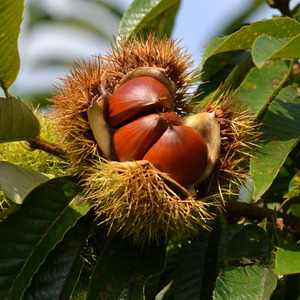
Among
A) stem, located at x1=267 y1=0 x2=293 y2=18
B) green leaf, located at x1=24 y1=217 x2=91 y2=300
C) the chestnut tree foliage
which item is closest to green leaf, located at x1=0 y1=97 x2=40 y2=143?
the chestnut tree foliage

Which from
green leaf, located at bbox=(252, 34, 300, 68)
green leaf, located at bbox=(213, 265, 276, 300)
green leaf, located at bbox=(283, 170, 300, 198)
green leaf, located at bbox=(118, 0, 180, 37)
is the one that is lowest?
green leaf, located at bbox=(213, 265, 276, 300)

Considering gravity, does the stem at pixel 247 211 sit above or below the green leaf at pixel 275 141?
below

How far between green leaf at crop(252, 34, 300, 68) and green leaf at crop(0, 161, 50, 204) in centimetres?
54

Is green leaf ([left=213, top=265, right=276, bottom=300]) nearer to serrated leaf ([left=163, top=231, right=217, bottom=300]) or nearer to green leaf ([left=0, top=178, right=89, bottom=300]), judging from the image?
serrated leaf ([left=163, top=231, right=217, bottom=300])

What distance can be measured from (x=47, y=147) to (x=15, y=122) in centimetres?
12

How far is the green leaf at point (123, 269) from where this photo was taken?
107cm

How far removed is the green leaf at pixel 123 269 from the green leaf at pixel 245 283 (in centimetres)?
15

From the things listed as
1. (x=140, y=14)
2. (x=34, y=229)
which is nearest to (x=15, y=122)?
(x=34, y=229)

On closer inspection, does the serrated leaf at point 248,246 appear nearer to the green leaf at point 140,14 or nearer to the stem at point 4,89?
the stem at point 4,89

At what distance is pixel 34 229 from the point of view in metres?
1.09

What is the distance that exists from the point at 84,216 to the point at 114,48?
0.42 m

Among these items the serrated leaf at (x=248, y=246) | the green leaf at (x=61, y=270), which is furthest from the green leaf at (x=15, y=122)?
the serrated leaf at (x=248, y=246)

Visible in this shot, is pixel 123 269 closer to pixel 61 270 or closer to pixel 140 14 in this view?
pixel 61 270

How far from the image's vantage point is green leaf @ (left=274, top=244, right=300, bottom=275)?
92 cm
